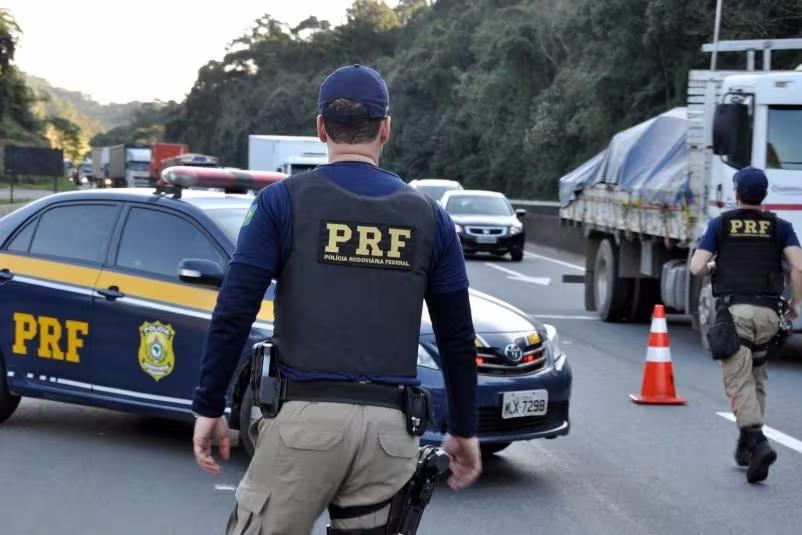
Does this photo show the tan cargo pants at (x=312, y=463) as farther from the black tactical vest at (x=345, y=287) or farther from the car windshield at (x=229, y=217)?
the car windshield at (x=229, y=217)

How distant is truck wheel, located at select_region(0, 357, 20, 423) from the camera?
8.87 m

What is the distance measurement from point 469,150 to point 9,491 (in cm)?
5913

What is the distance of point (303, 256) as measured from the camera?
376cm

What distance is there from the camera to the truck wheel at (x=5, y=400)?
887cm

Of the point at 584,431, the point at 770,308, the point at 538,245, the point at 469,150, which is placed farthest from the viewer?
the point at 469,150

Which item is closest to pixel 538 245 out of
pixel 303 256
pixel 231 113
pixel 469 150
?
pixel 469 150

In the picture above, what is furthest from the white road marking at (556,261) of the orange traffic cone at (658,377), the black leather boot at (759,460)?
the black leather boot at (759,460)

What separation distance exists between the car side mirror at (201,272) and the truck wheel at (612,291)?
435 inches

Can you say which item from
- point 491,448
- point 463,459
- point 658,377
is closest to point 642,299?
point 658,377

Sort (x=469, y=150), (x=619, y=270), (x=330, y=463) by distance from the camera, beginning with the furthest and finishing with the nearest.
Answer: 1. (x=469, y=150)
2. (x=619, y=270)
3. (x=330, y=463)

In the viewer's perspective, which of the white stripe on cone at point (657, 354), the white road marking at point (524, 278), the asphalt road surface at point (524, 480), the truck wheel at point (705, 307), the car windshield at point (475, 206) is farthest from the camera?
the car windshield at point (475, 206)

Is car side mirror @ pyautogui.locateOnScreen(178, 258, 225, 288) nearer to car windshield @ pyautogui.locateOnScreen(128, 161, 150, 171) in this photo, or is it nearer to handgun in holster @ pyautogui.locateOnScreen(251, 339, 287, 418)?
handgun in holster @ pyautogui.locateOnScreen(251, 339, 287, 418)

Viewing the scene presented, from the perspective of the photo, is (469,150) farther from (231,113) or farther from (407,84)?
(231,113)

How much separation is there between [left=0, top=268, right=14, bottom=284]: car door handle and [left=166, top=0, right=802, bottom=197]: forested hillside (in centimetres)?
2301
